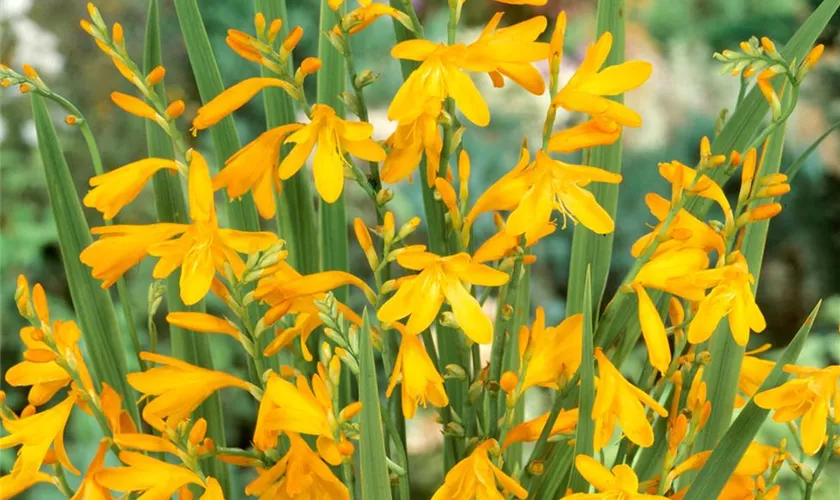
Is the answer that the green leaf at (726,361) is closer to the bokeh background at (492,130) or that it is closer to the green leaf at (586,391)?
the green leaf at (586,391)

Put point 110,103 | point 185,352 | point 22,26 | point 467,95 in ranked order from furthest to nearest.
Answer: point 110,103, point 22,26, point 185,352, point 467,95

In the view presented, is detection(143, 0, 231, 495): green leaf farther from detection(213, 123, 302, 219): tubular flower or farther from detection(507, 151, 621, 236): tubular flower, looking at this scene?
detection(507, 151, 621, 236): tubular flower

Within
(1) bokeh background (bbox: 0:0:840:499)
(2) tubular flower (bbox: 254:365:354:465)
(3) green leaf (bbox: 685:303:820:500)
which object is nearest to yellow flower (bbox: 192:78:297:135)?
(2) tubular flower (bbox: 254:365:354:465)

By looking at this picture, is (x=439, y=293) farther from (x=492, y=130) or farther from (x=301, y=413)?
(x=492, y=130)

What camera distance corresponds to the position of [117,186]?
1.50ft

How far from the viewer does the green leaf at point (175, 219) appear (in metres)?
0.55

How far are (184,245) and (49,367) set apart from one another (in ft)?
0.34

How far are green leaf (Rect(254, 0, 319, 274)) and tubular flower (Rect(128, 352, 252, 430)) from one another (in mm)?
109

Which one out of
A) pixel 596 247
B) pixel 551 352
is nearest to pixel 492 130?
pixel 596 247

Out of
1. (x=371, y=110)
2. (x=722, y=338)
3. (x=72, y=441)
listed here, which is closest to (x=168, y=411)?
(x=722, y=338)

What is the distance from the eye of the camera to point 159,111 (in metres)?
0.48

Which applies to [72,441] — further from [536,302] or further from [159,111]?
[159,111]

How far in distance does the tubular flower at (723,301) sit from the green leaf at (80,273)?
300mm

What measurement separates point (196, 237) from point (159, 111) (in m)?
0.08
